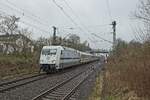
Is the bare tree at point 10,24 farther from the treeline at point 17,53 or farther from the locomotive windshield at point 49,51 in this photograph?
the locomotive windshield at point 49,51

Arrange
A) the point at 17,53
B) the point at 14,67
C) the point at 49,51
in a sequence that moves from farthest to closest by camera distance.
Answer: the point at 17,53 → the point at 14,67 → the point at 49,51

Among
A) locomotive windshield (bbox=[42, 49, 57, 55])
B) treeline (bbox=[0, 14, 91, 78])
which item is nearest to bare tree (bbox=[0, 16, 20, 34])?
treeline (bbox=[0, 14, 91, 78])

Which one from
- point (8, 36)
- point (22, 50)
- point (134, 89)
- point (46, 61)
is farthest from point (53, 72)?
point (8, 36)

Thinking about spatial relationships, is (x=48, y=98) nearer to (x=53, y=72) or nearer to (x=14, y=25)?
(x=53, y=72)

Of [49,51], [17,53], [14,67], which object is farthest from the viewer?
[17,53]

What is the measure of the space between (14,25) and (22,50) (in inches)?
440

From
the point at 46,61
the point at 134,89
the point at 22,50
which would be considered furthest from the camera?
the point at 22,50

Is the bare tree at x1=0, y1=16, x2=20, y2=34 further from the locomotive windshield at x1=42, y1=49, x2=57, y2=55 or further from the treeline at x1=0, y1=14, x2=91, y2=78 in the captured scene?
the locomotive windshield at x1=42, y1=49, x2=57, y2=55

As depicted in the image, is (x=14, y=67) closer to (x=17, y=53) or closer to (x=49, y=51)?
(x=49, y=51)

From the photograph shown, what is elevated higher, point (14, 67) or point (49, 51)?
point (49, 51)

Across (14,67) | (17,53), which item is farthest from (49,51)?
(17,53)

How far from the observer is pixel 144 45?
12102 millimetres

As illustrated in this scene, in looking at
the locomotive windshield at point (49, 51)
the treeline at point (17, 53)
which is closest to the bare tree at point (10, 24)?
the treeline at point (17, 53)

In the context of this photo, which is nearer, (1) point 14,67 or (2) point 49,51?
(2) point 49,51
